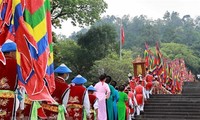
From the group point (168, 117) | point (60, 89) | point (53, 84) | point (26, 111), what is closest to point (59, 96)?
point (60, 89)

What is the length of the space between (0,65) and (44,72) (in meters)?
0.69

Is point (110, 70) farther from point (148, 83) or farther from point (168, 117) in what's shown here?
point (168, 117)

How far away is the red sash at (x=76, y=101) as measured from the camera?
7652mm

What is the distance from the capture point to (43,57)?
15.2 ft

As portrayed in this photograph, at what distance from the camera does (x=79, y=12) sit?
93.2ft

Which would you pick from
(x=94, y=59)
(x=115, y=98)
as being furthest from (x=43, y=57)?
(x=94, y=59)

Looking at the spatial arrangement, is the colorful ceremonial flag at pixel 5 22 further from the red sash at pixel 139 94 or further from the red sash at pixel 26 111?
the red sash at pixel 139 94

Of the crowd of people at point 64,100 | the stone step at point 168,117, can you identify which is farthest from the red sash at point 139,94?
the stone step at point 168,117

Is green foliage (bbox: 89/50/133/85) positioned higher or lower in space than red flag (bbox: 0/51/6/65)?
higher

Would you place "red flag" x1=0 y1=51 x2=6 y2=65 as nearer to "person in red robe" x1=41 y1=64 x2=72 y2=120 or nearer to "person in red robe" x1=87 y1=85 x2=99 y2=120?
"person in red robe" x1=41 y1=64 x2=72 y2=120

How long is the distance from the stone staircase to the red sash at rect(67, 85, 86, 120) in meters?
7.52

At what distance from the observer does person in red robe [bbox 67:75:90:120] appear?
7.66 m

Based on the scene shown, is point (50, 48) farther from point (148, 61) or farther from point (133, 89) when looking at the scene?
point (148, 61)

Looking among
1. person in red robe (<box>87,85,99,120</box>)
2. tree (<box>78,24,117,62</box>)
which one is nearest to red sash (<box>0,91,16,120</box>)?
person in red robe (<box>87,85,99,120</box>)
